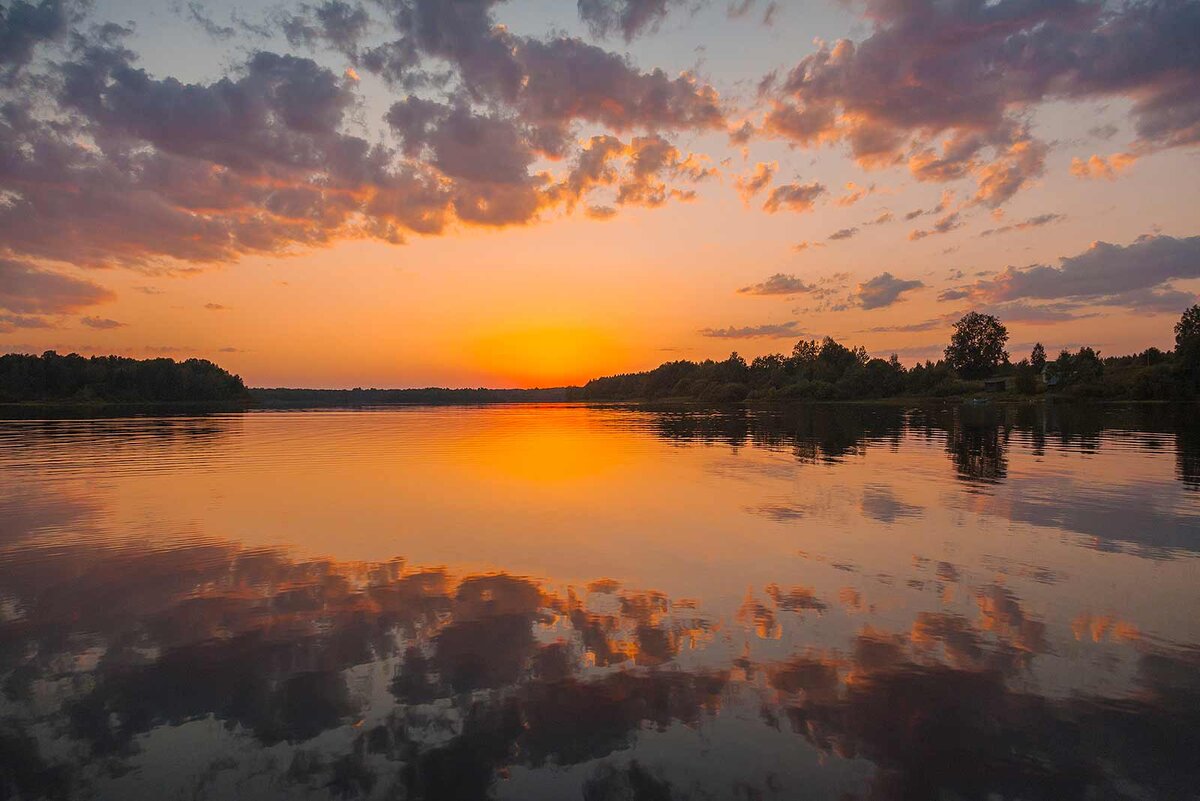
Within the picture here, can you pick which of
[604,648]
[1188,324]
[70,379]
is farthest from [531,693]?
[70,379]

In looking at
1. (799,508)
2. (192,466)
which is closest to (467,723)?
(799,508)

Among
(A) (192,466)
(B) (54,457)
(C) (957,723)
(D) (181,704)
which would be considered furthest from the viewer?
(B) (54,457)

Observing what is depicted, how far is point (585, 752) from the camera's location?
7270mm

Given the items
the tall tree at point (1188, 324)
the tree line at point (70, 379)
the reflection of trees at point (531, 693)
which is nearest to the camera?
the reflection of trees at point (531, 693)

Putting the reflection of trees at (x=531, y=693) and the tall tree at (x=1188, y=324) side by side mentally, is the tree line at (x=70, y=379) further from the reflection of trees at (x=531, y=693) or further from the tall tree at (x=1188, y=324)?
the tall tree at (x=1188, y=324)

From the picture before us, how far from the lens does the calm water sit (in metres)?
7.00

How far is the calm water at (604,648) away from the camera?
23.0 feet

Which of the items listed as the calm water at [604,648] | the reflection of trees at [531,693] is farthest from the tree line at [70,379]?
the reflection of trees at [531,693]

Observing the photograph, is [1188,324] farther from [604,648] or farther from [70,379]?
[70,379]

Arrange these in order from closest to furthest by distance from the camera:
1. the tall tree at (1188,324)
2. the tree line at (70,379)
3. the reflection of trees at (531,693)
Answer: the reflection of trees at (531,693) → the tall tree at (1188,324) → the tree line at (70,379)

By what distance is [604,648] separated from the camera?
33.6 feet

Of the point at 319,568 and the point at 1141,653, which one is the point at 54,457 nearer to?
the point at 319,568

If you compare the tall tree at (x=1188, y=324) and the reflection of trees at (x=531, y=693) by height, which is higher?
the tall tree at (x=1188, y=324)

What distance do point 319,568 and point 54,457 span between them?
120 ft
